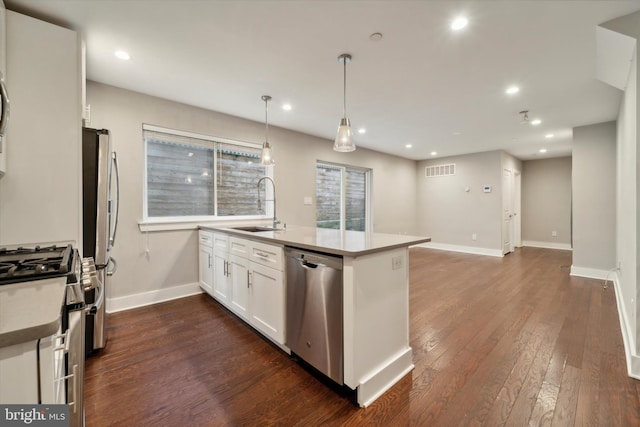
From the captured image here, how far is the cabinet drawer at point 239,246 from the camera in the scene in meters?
2.42

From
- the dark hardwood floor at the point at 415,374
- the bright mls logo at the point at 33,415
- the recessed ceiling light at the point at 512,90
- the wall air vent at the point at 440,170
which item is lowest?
the dark hardwood floor at the point at 415,374

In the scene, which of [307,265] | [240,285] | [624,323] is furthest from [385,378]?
[624,323]

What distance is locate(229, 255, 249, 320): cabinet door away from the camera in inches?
96.6

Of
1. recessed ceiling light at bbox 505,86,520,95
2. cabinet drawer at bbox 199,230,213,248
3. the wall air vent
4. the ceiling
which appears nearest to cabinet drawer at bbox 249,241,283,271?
cabinet drawer at bbox 199,230,213,248

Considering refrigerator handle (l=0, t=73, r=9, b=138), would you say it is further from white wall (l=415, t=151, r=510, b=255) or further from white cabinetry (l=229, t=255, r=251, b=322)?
white wall (l=415, t=151, r=510, b=255)

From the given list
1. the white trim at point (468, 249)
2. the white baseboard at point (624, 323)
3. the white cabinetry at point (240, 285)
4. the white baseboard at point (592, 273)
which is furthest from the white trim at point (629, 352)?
the white trim at point (468, 249)

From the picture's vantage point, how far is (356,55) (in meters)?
2.34

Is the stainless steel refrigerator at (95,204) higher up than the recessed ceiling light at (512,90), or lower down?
lower down

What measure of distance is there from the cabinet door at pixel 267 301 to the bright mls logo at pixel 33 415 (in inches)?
55.4

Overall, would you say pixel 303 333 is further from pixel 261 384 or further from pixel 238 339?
pixel 238 339

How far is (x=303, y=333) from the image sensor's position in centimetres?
187

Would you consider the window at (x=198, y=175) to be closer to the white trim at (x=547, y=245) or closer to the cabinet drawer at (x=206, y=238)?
the cabinet drawer at (x=206, y=238)

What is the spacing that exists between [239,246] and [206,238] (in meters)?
0.98

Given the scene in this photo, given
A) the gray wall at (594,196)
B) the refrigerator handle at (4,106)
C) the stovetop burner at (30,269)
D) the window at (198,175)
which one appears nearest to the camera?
the stovetop burner at (30,269)
